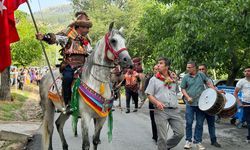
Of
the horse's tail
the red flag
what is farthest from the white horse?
the red flag

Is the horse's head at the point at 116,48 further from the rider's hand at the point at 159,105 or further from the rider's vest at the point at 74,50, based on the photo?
the rider's hand at the point at 159,105

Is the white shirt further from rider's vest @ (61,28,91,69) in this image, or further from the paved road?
rider's vest @ (61,28,91,69)

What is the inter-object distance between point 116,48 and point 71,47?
1.13 meters

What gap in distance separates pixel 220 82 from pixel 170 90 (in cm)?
1399

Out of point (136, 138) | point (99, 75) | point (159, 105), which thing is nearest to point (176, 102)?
point (159, 105)

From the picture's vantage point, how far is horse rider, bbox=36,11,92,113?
7.84 meters

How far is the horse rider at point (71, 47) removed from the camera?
784 cm

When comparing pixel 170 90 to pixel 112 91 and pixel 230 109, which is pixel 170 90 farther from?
pixel 230 109

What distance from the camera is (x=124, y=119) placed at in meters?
15.9

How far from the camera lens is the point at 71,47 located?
798 centimetres

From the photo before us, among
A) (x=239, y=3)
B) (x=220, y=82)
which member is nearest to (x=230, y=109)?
(x=239, y=3)

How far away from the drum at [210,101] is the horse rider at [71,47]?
2997 millimetres

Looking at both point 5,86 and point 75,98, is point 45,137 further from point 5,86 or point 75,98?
point 5,86

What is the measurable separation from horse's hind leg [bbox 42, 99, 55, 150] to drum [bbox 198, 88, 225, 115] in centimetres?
329
